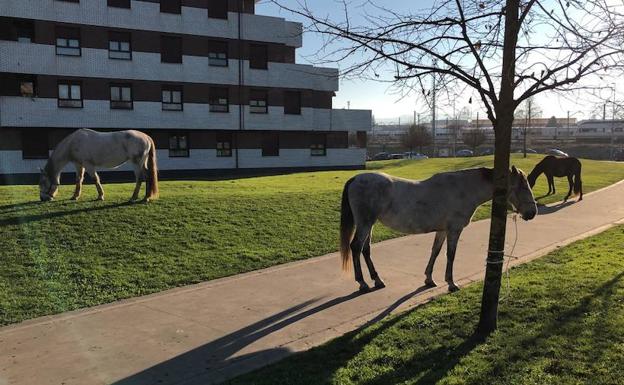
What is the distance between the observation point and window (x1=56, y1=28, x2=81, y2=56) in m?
31.8

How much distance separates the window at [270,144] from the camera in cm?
4003

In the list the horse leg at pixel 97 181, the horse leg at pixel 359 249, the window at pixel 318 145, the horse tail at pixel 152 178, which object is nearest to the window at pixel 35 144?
the window at pixel 318 145

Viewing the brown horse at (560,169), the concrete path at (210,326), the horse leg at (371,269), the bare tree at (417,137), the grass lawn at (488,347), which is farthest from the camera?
the bare tree at (417,137)

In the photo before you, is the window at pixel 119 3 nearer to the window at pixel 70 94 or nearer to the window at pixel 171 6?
the window at pixel 171 6

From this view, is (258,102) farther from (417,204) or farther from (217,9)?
(417,204)

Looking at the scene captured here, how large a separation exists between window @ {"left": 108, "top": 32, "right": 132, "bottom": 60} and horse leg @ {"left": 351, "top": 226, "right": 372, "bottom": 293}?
30.3 meters

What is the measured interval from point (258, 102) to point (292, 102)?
2922 mm

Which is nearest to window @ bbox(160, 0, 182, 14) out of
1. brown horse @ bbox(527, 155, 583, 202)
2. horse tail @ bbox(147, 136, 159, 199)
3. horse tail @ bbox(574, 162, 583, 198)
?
horse tail @ bbox(147, 136, 159, 199)

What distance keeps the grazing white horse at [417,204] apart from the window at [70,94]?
96.4 ft

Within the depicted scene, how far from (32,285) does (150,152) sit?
6312 mm

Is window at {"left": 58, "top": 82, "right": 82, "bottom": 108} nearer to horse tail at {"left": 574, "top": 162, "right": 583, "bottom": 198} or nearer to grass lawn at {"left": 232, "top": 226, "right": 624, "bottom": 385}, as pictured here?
horse tail at {"left": 574, "top": 162, "right": 583, "bottom": 198}

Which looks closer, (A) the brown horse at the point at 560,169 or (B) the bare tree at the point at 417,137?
(A) the brown horse at the point at 560,169

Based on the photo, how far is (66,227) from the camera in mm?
10008

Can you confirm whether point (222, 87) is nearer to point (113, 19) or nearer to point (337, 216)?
point (113, 19)
